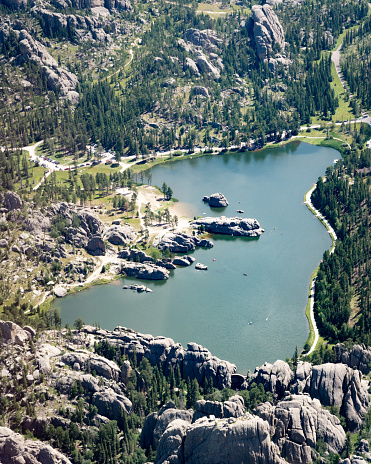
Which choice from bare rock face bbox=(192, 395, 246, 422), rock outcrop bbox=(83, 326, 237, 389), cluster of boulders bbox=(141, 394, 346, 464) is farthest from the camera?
rock outcrop bbox=(83, 326, 237, 389)

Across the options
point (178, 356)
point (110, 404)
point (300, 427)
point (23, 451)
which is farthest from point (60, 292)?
point (300, 427)

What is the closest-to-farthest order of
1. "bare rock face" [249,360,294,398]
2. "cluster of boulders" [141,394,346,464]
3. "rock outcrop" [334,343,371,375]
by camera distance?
"cluster of boulders" [141,394,346,464] → "bare rock face" [249,360,294,398] → "rock outcrop" [334,343,371,375]

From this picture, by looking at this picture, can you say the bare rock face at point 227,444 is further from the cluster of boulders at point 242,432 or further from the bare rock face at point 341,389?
the bare rock face at point 341,389

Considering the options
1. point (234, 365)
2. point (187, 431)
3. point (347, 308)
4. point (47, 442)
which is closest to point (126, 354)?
point (234, 365)

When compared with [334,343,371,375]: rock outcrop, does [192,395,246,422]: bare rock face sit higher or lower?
higher

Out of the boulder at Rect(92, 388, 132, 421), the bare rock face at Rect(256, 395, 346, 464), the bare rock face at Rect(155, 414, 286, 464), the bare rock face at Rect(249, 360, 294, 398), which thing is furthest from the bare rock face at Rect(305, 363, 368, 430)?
the boulder at Rect(92, 388, 132, 421)

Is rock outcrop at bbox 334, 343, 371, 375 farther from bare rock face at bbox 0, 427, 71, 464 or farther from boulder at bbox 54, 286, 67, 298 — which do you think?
boulder at bbox 54, 286, 67, 298
